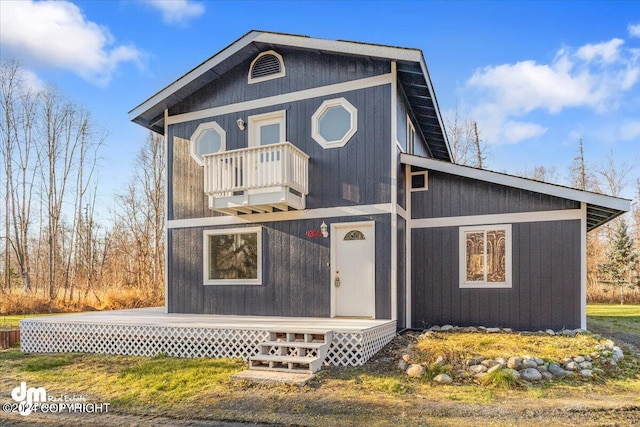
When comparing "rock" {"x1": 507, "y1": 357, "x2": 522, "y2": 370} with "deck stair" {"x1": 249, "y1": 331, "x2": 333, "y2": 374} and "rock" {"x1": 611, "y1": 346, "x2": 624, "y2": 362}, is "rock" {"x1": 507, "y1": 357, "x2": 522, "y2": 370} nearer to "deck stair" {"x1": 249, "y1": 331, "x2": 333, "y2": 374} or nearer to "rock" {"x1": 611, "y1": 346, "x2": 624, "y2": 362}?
"rock" {"x1": 611, "y1": 346, "x2": 624, "y2": 362}

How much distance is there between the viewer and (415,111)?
1070 cm

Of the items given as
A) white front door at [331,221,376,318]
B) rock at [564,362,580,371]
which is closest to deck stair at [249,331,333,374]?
white front door at [331,221,376,318]

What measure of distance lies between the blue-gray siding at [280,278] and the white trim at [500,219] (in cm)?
145

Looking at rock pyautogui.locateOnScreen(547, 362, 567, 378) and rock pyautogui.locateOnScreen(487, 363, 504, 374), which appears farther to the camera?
rock pyautogui.locateOnScreen(547, 362, 567, 378)

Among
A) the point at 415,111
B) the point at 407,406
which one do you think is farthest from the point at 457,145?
the point at 407,406

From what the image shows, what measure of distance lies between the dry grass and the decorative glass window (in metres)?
6.30

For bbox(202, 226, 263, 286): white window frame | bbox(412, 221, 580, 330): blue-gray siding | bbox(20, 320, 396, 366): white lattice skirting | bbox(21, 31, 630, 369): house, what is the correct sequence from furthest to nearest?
bbox(202, 226, 263, 286): white window frame
bbox(21, 31, 630, 369): house
bbox(412, 221, 580, 330): blue-gray siding
bbox(20, 320, 396, 366): white lattice skirting

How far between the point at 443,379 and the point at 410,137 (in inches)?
254

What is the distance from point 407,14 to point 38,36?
10790mm

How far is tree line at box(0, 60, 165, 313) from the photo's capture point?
63.5 feet

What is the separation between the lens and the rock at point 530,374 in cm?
570

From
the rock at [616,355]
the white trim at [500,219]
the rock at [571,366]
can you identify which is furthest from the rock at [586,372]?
the white trim at [500,219]

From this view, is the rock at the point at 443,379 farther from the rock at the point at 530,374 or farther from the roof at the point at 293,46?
the roof at the point at 293,46

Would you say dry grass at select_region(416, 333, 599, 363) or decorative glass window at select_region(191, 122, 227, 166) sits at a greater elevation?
decorative glass window at select_region(191, 122, 227, 166)
